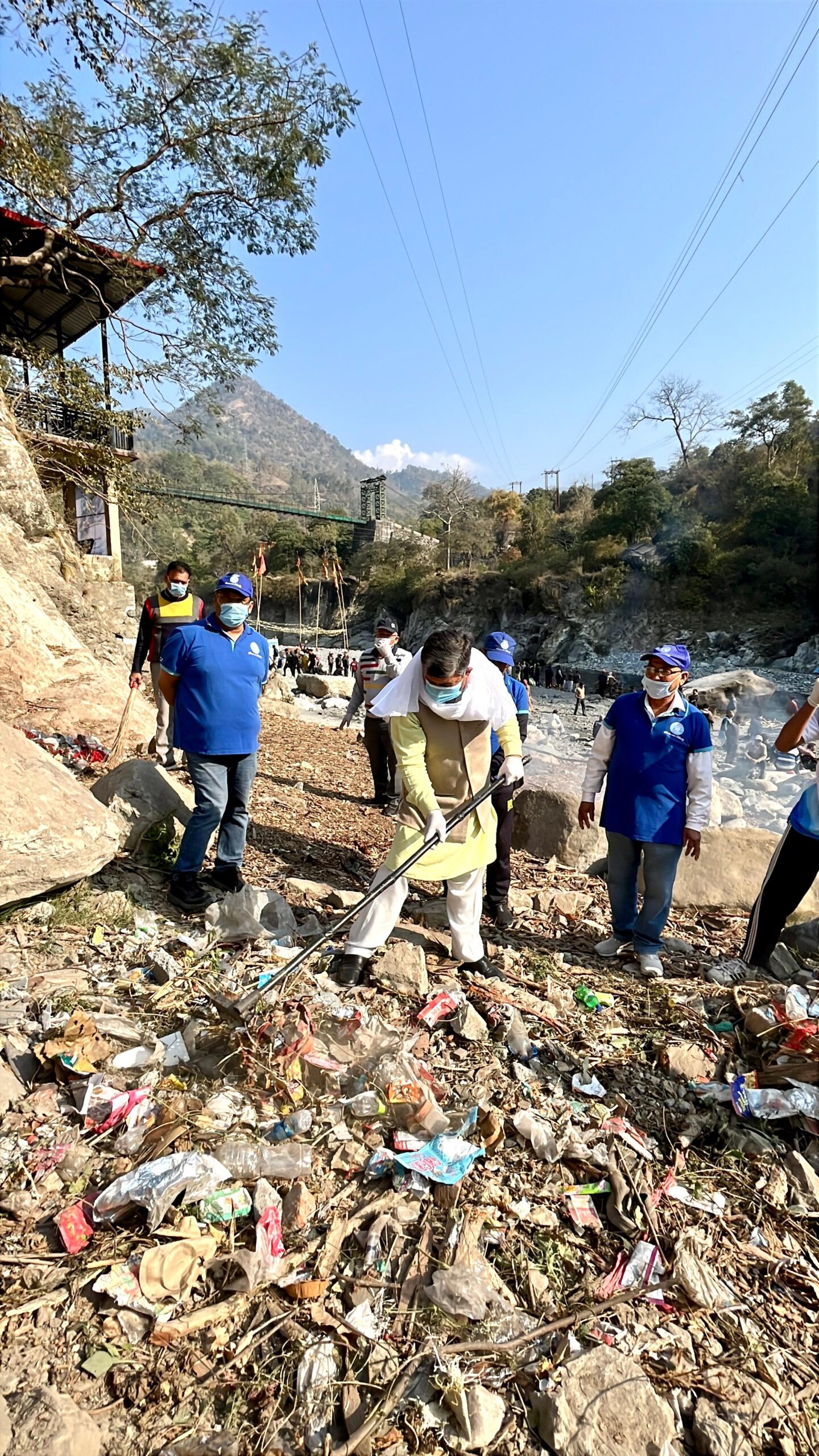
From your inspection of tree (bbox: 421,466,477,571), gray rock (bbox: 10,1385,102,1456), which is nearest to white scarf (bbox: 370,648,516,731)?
gray rock (bbox: 10,1385,102,1456)

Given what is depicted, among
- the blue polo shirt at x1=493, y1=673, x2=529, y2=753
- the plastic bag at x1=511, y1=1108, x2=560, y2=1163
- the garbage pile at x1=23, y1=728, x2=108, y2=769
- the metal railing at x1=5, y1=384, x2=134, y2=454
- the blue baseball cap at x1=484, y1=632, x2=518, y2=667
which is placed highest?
the metal railing at x1=5, y1=384, x2=134, y2=454

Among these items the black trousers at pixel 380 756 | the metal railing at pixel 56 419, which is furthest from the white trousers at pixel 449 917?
the metal railing at pixel 56 419

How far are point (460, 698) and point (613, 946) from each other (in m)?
1.79

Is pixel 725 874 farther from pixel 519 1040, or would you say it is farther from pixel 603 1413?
pixel 603 1413

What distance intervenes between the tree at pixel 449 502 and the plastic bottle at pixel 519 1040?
4914 cm

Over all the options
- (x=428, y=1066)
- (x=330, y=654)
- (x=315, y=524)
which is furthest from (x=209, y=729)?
(x=315, y=524)

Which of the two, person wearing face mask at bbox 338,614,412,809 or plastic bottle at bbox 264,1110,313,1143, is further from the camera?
person wearing face mask at bbox 338,614,412,809

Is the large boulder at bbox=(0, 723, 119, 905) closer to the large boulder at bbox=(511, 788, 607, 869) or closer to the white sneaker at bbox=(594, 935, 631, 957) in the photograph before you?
the white sneaker at bbox=(594, 935, 631, 957)

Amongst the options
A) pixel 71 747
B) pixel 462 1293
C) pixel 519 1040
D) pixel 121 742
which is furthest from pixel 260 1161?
pixel 121 742

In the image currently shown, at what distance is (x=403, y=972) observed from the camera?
3129mm

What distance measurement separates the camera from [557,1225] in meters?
2.09

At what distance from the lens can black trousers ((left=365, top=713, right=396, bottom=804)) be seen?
652cm

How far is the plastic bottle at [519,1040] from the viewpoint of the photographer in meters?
2.80

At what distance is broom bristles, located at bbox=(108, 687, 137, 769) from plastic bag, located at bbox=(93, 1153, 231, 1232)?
4.10 metres
